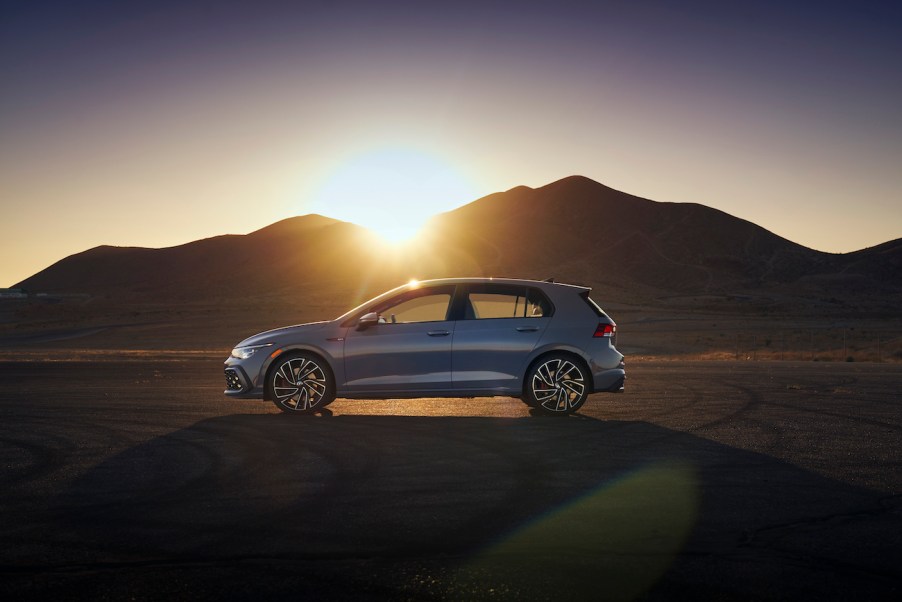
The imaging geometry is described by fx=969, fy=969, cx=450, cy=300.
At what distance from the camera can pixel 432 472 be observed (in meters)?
8.09

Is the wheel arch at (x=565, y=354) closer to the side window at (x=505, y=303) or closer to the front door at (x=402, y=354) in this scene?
the side window at (x=505, y=303)

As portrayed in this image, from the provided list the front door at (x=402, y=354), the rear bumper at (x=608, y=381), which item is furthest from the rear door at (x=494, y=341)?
the rear bumper at (x=608, y=381)

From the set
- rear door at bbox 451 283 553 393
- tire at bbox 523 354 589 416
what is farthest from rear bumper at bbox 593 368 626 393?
rear door at bbox 451 283 553 393

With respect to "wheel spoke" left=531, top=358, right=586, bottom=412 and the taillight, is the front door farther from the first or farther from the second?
the taillight

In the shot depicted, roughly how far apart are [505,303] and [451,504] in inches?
239

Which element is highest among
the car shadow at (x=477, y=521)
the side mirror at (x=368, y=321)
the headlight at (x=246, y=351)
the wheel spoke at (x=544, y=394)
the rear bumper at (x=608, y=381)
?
the side mirror at (x=368, y=321)

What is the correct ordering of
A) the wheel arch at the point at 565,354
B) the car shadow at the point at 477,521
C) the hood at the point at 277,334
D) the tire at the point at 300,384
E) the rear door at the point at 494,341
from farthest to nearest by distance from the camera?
the hood at the point at 277,334, the tire at the point at 300,384, the wheel arch at the point at 565,354, the rear door at the point at 494,341, the car shadow at the point at 477,521

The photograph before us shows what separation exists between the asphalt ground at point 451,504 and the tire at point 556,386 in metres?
0.31

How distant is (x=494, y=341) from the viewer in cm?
1224

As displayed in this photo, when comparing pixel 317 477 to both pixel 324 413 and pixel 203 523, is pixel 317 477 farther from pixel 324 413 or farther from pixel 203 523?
pixel 324 413

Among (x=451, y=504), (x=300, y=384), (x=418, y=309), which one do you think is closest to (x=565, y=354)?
(x=418, y=309)

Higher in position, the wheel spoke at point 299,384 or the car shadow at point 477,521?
the wheel spoke at point 299,384

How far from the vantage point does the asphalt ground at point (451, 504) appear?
488 centimetres

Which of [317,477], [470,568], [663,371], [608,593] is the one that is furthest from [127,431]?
[663,371]
